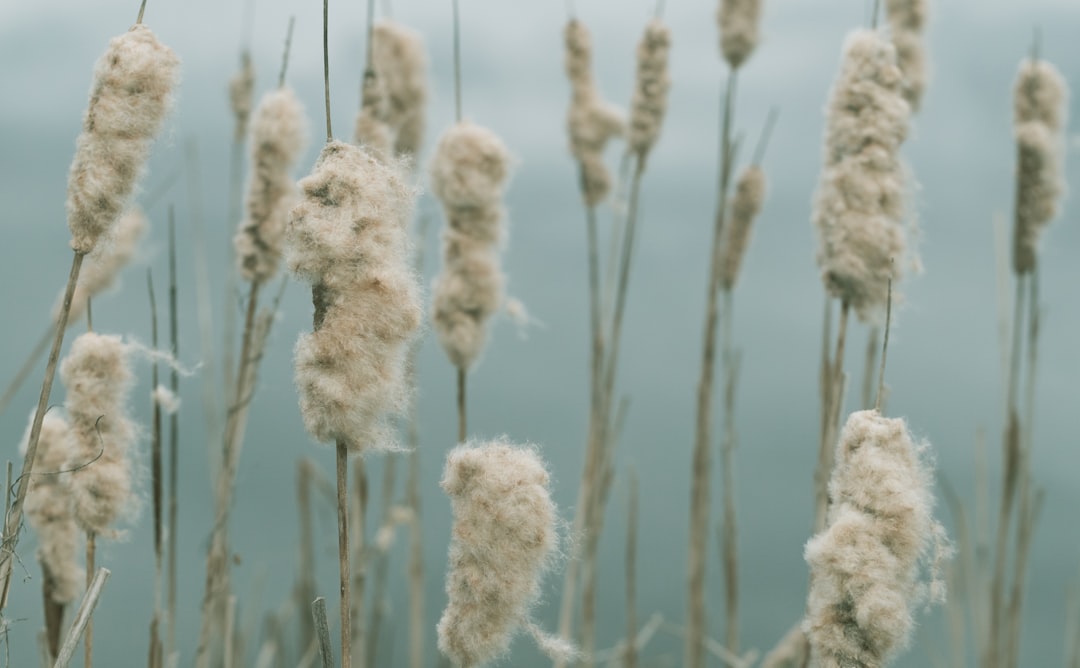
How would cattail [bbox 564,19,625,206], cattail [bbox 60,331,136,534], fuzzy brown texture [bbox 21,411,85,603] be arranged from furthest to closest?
1. cattail [bbox 564,19,625,206]
2. fuzzy brown texture [bbox 21,411,85,603]
3. cattail [bbox 60,331,136,534]

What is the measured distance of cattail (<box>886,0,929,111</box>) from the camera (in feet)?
9.21

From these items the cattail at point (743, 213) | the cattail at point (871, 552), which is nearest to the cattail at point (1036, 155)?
the cattail at point (743, 213)

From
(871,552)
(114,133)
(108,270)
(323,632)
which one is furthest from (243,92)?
(871,552)

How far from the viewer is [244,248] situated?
2.15 m

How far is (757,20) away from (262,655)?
2317mm

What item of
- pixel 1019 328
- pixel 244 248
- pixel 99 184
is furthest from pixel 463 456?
pixel 1019 328

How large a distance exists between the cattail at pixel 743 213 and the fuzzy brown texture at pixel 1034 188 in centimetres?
72

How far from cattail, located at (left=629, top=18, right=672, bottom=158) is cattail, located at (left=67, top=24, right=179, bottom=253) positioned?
6.37ft

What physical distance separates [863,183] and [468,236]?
817mm

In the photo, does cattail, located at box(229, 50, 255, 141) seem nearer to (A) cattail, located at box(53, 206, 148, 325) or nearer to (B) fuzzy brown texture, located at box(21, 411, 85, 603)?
(A) cattail, located at box(53, 206, 148, 325)

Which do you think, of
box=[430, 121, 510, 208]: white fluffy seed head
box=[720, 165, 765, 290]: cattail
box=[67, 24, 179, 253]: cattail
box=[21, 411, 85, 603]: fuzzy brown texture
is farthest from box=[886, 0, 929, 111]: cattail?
box=[21, 411, 85, 603]: fuzzy brown texture

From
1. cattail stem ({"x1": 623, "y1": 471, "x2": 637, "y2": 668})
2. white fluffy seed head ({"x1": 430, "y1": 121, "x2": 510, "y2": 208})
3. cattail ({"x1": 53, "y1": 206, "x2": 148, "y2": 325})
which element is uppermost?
white fluffy seed head ({"x1": 430, "y1": 121, "x2": 510, "y2": 208})

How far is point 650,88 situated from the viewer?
121 inches

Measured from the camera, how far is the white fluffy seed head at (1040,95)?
2.97 m
